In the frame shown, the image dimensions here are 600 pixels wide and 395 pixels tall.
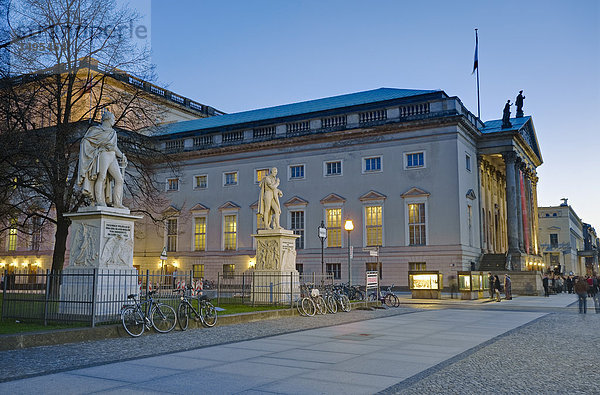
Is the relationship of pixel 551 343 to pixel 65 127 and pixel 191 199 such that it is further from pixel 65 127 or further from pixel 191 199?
pixel 191 199

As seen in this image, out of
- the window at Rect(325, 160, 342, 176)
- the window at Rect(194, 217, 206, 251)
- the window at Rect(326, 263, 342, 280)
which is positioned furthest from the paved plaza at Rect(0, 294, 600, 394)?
the window at Rect(194, 217, 206, 251)

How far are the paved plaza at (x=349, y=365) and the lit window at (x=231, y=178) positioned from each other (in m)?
35.5

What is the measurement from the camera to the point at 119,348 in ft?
37.8

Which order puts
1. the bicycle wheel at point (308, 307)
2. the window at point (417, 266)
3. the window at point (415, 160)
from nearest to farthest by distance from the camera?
the bicycle wheel at point (308, 307), the window at point (417, 266), the window at point (415, 160)

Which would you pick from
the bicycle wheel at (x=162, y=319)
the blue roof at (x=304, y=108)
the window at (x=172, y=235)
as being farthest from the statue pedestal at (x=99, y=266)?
the window at (x=172, y=235)

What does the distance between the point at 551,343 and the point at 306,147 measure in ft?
116

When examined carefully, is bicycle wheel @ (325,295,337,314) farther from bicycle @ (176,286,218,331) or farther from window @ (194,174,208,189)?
window @ (194,174,208,189)

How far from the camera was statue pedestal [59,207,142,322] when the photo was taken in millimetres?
13812

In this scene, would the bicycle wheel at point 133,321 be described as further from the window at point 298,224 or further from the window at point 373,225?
the window at point 298,224

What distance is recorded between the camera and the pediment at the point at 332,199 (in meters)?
45.6

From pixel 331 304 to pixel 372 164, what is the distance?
24.1 m

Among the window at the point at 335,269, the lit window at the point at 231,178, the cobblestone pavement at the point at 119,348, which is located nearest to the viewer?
the cobblestone pavement at the point at 119,348

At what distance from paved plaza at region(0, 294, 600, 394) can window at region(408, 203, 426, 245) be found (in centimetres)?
2647

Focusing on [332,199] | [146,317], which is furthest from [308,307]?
[332,199]
